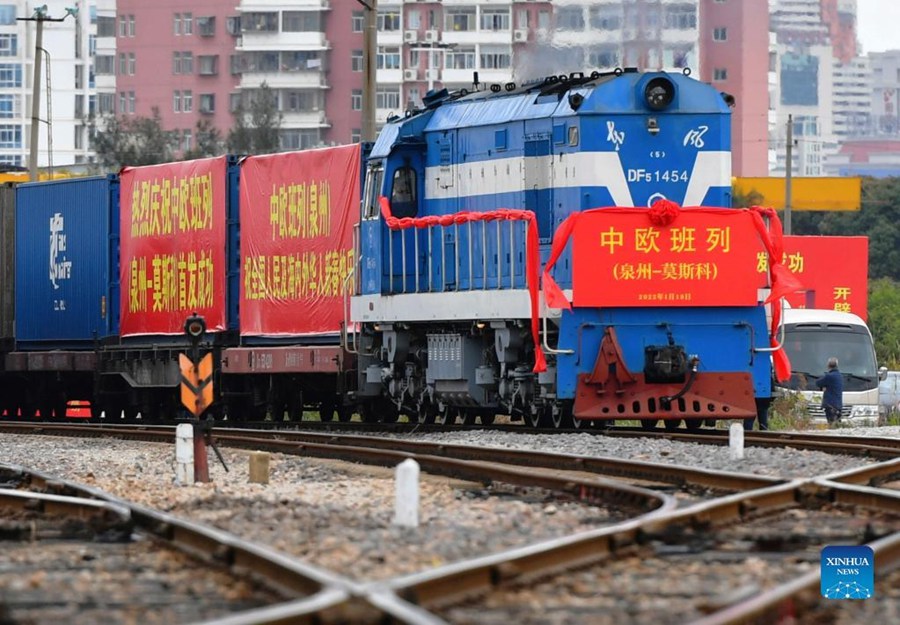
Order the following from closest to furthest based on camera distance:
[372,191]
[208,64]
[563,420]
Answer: [563,420] → [372,191] → [208,64]

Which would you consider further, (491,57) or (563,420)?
(491,57)

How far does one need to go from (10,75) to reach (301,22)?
5033 centimetres

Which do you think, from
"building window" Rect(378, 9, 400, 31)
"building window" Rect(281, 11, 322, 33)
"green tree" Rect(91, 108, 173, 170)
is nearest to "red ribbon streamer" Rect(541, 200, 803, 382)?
"green tree" Rect(91, 108, 173, 170)

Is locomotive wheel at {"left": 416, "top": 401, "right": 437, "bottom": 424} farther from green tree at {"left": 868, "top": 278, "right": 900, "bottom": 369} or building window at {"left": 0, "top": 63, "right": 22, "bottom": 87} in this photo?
building window at {"left": 0, "top": 63, "right": 22, "bottom": 87}

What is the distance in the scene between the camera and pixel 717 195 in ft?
56.8

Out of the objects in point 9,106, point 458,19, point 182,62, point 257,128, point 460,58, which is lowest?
point 257,128

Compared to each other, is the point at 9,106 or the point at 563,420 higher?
the point at 9,106

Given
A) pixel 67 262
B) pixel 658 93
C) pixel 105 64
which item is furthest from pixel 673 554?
pixel 105 64

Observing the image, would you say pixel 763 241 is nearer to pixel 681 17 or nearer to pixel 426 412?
pixel 681 17

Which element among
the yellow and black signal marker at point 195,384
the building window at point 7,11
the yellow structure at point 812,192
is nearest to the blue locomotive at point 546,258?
the yellow and black signal marker at point 195,384

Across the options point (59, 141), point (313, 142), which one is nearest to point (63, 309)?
point (313, 142)

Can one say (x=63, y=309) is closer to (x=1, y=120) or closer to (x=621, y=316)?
(x=621, y=316)

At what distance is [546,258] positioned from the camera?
1717 centimetres

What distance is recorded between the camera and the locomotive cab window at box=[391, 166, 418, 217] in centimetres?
1925
